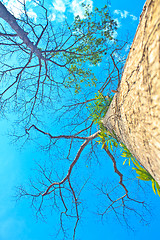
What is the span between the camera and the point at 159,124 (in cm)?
71

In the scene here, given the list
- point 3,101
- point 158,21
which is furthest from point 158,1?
point 3,101

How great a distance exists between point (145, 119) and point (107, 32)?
13.6 feet

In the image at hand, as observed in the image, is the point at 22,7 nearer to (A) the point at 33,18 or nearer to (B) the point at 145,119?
(A) the point at 33,18

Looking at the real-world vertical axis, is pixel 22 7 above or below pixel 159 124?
above

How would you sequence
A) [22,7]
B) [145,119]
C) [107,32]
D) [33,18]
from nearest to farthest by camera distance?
[145,119]
[22,7]
[33,18]
[107,32]

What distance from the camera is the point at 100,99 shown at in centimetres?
352

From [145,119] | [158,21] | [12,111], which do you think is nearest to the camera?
[158,21]

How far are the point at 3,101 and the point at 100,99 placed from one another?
9.66ft

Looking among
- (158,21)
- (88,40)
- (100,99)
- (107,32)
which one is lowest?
(158,21)

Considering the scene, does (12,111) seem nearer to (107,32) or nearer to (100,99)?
(100,99)

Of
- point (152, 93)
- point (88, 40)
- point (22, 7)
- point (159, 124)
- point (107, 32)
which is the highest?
point (22, 7)

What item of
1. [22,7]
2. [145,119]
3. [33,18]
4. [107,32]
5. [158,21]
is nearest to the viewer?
[158,21]

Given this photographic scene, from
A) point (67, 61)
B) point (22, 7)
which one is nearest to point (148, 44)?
point (22, 7)

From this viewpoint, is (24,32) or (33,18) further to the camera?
(33,18)
